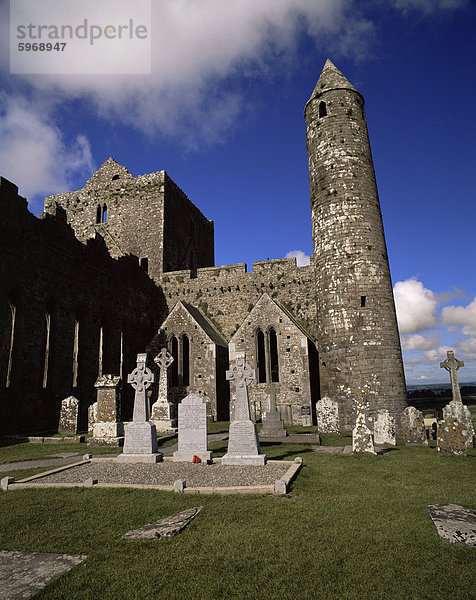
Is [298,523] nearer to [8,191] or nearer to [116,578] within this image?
[116,578]

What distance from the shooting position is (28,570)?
3.74 m

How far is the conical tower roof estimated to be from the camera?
18906 mm

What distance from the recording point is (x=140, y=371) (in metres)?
10.5

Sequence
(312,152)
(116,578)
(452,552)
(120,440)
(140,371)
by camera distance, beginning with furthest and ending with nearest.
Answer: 1. (312,152)
2. (120,440)
3. (140,371)
4. (452,552)
5. (116,578)

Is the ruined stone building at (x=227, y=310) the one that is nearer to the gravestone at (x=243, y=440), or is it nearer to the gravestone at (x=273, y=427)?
the gravestone at (x=273, y=427)

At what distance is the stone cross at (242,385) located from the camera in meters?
9.27

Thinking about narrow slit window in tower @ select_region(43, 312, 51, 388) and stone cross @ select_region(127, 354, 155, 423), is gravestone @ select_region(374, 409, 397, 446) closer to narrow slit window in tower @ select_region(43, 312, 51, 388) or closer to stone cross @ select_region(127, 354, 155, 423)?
stone cross @ select_region(127, 354, 155, 423)

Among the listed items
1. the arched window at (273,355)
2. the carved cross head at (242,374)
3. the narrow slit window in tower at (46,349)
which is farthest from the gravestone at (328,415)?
the narrow slit window in tower at (46,349)

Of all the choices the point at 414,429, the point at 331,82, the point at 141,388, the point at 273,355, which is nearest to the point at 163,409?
the point at 141,388

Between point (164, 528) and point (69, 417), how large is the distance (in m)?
11.8

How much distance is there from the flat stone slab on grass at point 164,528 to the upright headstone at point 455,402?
7.70 meters

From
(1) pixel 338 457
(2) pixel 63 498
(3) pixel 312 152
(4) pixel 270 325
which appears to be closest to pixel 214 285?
(4) pixel 270 325

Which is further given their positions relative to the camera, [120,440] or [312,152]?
[312,152]

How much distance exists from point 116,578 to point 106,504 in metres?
2.48
